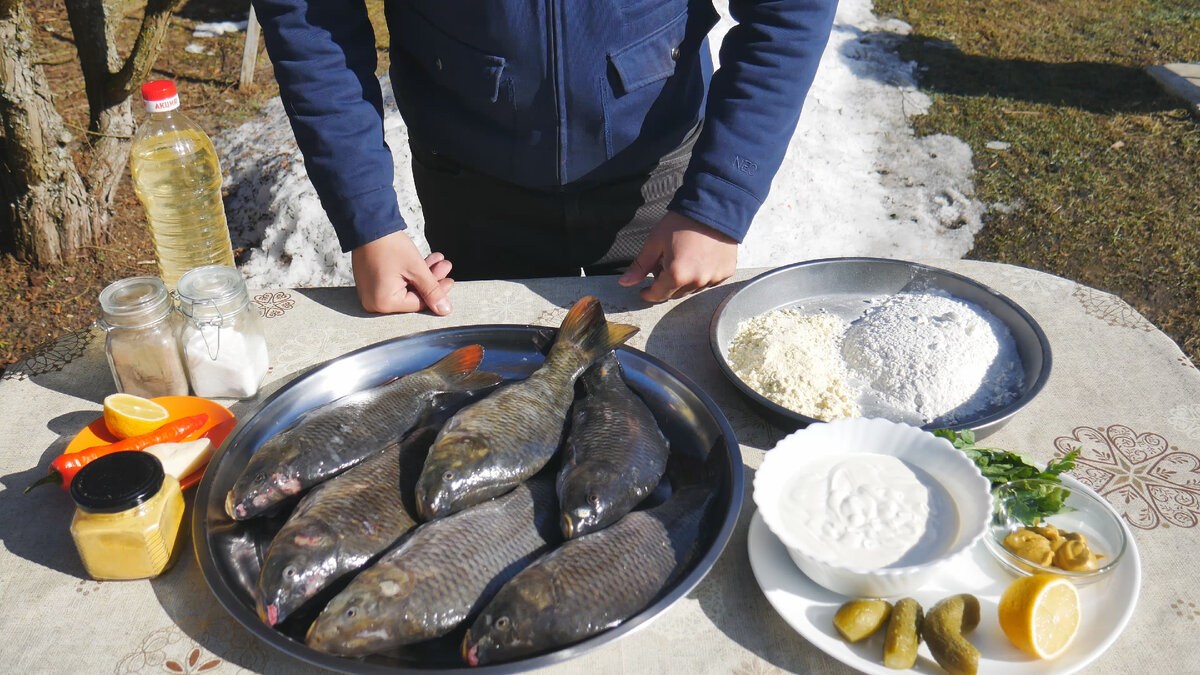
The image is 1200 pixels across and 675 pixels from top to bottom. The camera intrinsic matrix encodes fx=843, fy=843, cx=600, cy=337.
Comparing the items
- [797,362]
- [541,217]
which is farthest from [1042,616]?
[541,217]

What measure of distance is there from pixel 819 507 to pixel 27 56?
4.14m

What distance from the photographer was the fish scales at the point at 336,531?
4.18ft

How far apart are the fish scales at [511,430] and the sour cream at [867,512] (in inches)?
18.1

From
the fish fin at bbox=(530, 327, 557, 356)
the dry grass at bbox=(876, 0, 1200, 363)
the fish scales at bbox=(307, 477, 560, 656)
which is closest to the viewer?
→ the fish scales at bbox=(307, 477, 560, 656)

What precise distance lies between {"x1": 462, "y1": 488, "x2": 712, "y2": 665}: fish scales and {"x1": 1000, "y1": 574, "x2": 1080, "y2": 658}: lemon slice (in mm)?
485

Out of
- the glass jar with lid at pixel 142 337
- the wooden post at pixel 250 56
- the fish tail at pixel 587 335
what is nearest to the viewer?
the glass jar with lid at pixel 142 337

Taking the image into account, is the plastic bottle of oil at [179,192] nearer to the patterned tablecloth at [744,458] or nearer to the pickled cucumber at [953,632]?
the patterned tablecloth at [744,458]

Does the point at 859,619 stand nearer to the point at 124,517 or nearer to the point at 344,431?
the point at 344,431

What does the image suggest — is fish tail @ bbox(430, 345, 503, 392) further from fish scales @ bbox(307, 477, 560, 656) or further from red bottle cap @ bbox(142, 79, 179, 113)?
red bottle cap @ bbox(142, 79, 179, 113)

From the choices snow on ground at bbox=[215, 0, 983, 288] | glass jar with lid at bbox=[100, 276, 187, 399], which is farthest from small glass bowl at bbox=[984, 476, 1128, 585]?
snow on ground at bbox=[215, 0, 983, 288]

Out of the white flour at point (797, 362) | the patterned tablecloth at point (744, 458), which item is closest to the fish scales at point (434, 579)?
the patterned tablecloth at point (744, 458)

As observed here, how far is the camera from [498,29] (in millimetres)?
2041

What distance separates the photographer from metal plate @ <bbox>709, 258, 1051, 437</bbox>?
77.7 inches

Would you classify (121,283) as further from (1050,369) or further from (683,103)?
(1050,369)
